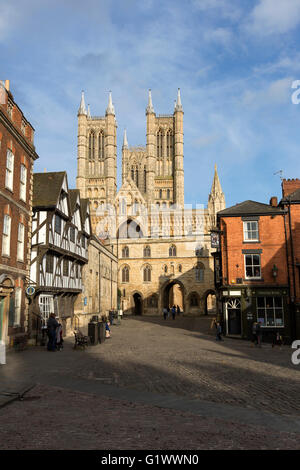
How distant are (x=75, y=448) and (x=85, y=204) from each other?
84.8 feet

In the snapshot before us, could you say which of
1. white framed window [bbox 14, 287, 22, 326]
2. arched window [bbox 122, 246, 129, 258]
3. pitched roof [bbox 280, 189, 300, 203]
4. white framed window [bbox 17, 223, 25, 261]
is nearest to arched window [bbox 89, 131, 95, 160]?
arched window [bbox 122, 246, 129, 258]

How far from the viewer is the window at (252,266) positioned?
2565 cm

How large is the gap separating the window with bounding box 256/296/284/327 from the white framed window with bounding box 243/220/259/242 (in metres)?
4.03

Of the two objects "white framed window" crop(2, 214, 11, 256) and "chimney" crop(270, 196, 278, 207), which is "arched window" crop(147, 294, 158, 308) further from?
"white framed window" crop(2, 214, 11, 256)

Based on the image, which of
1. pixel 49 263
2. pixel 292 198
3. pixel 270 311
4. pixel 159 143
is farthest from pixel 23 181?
pixel 159 143

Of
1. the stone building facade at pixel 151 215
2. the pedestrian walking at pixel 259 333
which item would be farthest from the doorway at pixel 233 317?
the stone building facade at pixel 151 215

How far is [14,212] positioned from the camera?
17.8 meters

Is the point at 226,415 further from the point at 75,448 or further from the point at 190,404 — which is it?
the point at 75,448

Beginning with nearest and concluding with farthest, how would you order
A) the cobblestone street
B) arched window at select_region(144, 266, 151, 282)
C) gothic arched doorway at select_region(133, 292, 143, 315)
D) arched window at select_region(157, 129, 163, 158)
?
the cobblestone street → arched window at select_region(144, 266, 151, 282) → gothic arched doorway at select_region(133, 292, 143, 315) → arched window at select_region(157, 129, 163, 158)

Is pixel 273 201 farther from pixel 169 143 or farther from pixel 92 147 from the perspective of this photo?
pixel 92 147

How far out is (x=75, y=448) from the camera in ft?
19.3

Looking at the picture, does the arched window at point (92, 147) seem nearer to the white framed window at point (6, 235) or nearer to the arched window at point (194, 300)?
the arched window at point (194, 300)

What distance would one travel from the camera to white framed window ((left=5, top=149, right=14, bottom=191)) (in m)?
17.2
